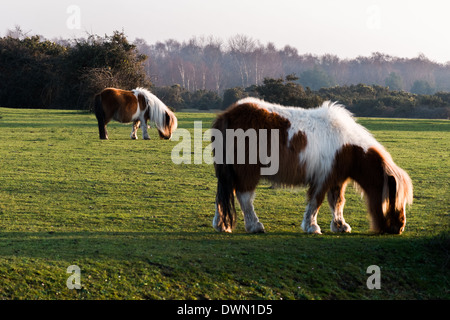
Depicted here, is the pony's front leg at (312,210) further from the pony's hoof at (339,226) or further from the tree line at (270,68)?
the tree line at (270,68)

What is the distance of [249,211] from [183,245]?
1.26 meters

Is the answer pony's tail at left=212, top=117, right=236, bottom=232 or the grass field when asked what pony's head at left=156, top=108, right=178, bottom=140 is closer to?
the grass field

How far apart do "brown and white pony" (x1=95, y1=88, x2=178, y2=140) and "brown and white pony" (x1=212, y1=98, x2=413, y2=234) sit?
1237 cm

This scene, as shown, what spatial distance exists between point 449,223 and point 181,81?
79.4m

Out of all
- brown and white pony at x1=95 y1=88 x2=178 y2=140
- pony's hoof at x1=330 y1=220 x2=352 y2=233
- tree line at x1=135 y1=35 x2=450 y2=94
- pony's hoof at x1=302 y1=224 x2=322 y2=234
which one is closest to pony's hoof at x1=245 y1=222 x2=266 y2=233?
pony's hoof at x1=302 y1=224 x2=322 y2=234

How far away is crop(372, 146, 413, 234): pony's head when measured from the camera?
8.02 m

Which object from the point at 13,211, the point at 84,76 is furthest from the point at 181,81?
the point at 13,211

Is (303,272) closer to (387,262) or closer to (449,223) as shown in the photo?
(387,262)

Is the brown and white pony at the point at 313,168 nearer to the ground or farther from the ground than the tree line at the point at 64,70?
nearer to the ground

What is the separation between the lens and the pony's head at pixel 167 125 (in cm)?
2092

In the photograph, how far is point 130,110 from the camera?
20141mm

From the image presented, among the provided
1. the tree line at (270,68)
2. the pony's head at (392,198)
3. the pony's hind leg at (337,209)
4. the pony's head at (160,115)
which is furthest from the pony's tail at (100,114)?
the tree line at (270,68)

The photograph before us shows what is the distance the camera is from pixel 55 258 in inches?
255

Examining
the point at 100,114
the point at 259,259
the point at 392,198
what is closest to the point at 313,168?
the point at 392,198
